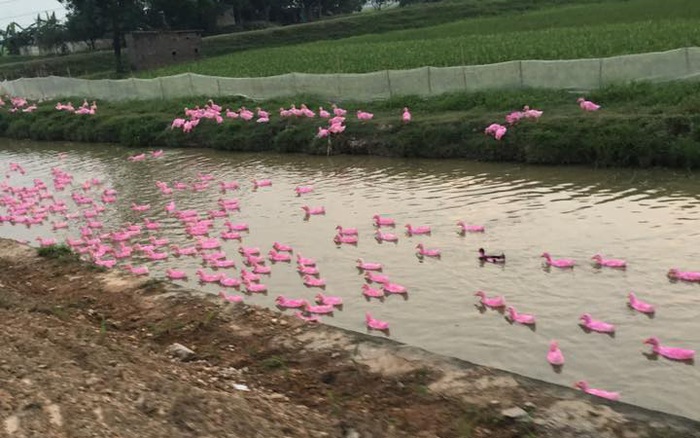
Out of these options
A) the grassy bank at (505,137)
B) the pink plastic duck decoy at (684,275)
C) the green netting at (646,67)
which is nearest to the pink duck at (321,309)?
the pink plastic duck decoy at (684,275)

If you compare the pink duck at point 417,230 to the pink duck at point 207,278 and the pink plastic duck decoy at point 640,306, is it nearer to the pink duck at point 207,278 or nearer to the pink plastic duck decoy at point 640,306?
the pink duck at point 207,278

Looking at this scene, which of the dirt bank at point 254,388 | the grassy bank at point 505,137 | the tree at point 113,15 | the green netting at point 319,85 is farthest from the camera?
the tree at point 113,15

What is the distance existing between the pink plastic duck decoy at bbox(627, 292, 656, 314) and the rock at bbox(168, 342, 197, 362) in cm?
395

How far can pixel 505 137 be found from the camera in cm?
1331

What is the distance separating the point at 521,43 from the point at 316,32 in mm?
30970

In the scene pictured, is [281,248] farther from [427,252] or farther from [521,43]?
[521,43]

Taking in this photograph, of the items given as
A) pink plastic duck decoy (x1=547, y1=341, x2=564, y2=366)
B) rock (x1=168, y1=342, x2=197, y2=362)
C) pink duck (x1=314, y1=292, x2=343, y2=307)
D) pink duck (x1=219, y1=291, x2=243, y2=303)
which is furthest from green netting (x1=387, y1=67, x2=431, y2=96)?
rock (x1=168, y1=342, x2=197, y2=362)

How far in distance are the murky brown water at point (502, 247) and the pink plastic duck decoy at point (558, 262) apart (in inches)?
3.8

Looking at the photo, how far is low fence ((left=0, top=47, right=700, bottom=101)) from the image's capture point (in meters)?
14.9

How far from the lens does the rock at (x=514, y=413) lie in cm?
416

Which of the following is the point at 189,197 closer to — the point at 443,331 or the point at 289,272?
the point at 289,272

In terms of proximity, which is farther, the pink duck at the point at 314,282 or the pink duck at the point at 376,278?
the pink duck at the point at 314,282

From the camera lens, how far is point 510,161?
1329cm

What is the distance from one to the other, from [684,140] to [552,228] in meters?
3.78
